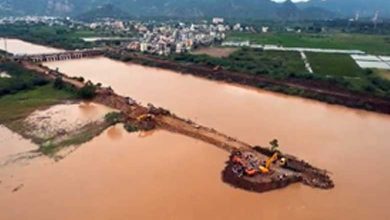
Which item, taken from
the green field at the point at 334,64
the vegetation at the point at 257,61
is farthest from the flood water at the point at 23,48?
the green field at the point at 334,64

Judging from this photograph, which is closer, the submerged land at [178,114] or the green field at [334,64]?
the submerged land at [178,114]

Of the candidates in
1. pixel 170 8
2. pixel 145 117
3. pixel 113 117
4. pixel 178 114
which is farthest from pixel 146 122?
pixel 170 8

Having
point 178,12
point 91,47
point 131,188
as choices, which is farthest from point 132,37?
point 178,12

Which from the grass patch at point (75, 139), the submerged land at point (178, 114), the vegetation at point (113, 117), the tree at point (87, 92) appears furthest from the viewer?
the tree at point (87, 92)

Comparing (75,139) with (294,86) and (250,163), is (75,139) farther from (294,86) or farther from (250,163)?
(294,86)

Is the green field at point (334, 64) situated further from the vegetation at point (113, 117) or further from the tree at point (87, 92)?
the vegetation at point (113, 117)

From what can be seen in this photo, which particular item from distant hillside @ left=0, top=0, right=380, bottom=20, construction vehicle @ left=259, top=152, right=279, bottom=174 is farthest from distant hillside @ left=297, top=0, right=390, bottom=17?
construction vehicle @ left=259, top=152, right=279, bottom=174

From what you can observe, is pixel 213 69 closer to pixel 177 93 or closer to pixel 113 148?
pixel 177 93

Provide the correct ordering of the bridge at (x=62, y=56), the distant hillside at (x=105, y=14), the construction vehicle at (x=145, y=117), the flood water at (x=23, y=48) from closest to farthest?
the construction vehicle at (x=145, y=117)
the bridge at (x=62, y=56)
the flood water at (x=23, y=48)
the distant hillside at (x=105, y=14)
